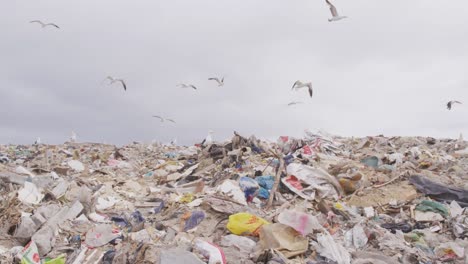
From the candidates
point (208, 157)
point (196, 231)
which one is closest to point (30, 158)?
point (208, 157)

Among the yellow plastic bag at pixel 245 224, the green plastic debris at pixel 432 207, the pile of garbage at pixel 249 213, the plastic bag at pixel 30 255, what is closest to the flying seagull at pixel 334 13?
the pile of garbage at pixel 249 213

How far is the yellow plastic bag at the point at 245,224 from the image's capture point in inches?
165

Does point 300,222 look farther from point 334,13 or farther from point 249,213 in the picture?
point 334,13

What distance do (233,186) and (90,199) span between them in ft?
5.81

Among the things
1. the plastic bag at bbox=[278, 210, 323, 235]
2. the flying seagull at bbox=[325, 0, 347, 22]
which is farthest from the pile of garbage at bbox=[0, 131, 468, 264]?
the flying seagull at bbox=[325, 0, 347, 22]

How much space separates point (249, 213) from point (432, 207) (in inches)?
87.2

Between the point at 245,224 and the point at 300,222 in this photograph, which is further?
the point at 245,224

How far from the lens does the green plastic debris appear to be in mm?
5160

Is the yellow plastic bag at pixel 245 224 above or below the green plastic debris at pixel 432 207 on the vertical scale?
above

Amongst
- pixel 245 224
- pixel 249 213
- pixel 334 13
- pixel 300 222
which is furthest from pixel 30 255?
pixel 334 13

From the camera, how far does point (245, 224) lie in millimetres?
4246

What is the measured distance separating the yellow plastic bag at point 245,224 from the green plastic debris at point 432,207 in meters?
2.13

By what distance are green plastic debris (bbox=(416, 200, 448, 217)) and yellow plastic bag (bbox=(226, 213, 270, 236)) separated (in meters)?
2.13

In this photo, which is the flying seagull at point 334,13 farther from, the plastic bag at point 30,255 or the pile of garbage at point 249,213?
the plastic bag at point 30,255
